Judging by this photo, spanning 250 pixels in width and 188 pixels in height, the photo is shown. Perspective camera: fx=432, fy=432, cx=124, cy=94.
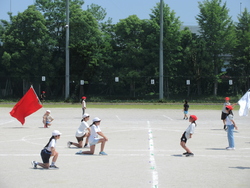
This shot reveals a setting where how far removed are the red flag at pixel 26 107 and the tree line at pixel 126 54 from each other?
131ft

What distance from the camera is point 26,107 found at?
83.9 feet

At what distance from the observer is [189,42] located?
236 ft

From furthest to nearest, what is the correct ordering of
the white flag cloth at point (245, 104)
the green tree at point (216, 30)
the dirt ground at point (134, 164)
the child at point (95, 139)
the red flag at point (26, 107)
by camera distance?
the green tree at point (216, 30) < the red flag at point (26, 107) < the white flag cloth at point (245, 104) < the child at point (95, 139) < the dirt ground at point (134, 164)

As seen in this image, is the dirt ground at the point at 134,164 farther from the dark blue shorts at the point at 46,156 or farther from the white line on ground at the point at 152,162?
the dark blue shorts at the point at 46,156

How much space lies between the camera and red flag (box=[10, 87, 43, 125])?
82.9 ft

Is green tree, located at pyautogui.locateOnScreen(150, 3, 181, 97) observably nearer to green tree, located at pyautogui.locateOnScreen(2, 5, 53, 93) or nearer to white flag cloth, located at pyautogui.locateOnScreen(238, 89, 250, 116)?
green tree, located at pyautogui.locateOnScreen(2, 5, 53, 93)

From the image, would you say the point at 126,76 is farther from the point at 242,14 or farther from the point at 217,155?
the point at 217,155

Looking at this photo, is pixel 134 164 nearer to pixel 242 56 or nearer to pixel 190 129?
pixel 190 129

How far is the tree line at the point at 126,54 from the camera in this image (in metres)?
67.1

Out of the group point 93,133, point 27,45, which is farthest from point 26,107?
point 27,45

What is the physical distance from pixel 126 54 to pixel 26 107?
4473cm

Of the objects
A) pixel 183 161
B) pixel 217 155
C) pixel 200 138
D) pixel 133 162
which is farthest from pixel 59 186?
pixel 200 138

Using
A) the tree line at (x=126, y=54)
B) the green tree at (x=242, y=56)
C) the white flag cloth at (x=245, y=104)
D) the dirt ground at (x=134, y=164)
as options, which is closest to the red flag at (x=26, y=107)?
the dirt ground at (x=134, y=164)

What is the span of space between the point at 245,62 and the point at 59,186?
6275cm
